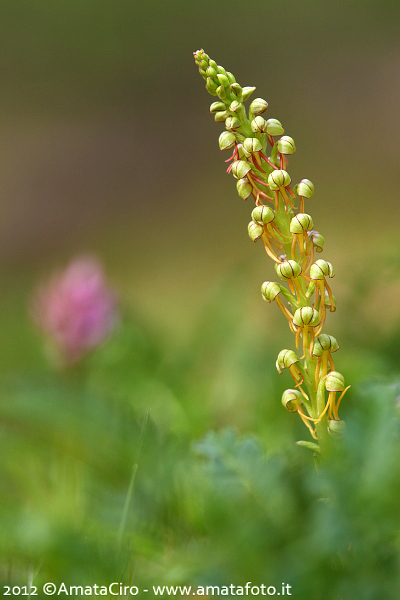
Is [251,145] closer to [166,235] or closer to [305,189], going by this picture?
[305,189]

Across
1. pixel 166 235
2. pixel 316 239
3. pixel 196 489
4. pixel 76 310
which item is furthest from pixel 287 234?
pixel 166 235

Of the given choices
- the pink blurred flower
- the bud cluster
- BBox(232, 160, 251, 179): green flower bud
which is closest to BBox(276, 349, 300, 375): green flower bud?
the bud cluster

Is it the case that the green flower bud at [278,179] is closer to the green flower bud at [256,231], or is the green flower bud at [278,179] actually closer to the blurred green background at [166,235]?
the green flower bud at [256,231]

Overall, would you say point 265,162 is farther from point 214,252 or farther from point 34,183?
point 34,183

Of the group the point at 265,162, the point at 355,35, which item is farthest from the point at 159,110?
the point at 265,162

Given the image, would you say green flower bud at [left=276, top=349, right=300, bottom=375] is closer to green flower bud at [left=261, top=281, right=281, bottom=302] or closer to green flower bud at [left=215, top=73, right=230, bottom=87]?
green flower bud at [left=261, top=281, right=281, bottom=302]

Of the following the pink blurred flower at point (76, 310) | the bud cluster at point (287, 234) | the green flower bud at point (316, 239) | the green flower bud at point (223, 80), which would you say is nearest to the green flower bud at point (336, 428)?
the bud cluster at point (287, 234)

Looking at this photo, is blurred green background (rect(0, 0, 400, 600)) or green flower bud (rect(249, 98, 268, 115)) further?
blurred green background (rect(0, 0, 400, 600))
